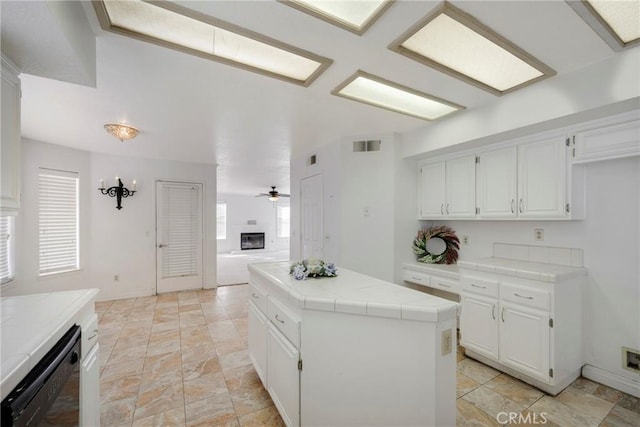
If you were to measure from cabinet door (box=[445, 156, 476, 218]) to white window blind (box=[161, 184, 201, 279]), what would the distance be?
4409 mm

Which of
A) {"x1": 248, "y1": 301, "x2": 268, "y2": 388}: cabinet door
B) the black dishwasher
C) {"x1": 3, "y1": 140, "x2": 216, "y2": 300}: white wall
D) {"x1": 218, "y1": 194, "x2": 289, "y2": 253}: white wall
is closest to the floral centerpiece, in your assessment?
{"x1": 248, "y1": 301, "x2": 268, "y2": 388}: cabinet door

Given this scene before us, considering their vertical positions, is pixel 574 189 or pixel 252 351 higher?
pixel 574 189

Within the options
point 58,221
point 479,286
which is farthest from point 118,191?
point 479,286

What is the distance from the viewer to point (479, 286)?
268cm

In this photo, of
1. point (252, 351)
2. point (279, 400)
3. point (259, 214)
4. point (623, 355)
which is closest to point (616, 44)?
point (623, 355)

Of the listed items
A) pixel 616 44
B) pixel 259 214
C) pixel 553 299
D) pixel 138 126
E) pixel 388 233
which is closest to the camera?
pixel 616 44

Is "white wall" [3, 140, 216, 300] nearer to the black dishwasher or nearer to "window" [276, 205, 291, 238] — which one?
the black dishwasher

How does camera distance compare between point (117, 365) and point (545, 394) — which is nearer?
point (545, 394)

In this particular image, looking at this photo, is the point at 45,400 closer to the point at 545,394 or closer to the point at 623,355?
the point at 545,394

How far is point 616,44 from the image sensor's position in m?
1.77

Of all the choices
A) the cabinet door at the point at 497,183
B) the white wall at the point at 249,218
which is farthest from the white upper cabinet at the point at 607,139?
the white wall at the point at 249,218

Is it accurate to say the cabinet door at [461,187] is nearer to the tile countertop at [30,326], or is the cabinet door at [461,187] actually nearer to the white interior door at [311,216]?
the white interior door at [311,216]

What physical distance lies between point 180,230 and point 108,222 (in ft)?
3.61

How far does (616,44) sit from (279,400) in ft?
10.2
